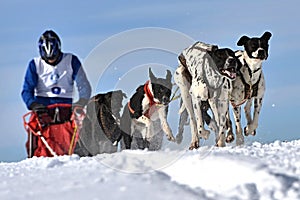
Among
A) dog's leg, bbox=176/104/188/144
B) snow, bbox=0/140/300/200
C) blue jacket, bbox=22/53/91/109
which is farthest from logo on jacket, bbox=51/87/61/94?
snow, bbox=0/140/300/200

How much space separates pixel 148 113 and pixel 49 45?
1691 millimetres

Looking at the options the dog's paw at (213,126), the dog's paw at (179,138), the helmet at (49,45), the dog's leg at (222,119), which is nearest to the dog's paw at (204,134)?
the dog's leg at (222,119)

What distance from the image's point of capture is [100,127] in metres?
9.00

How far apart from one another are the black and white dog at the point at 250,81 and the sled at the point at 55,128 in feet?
6.84

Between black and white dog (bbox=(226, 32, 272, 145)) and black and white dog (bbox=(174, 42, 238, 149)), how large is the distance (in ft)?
1.60

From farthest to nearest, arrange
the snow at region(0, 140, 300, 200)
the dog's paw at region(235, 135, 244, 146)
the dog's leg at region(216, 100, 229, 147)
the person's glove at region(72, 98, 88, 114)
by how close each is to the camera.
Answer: the person's glove at region(72, 98, 88, 114), the dog's paw at region(235, 135, 244, 146), the dog's leg at region(216, 100, 229, 147), the snow at region(0, 140, 300, 200)

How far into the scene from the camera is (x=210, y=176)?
13.9ft

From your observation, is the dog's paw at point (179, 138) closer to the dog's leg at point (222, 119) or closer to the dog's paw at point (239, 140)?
the dog's paw at point (239, 140)

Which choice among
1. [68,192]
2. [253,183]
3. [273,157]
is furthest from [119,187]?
[273,157]

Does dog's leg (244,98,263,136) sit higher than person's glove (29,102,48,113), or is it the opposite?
Result: person's glove (29,102,48,113)

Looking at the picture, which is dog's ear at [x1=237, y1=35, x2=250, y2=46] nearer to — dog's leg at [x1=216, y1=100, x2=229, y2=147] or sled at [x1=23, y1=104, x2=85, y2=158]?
dog's leg at [x1=216, y1=100, x2=229, y2=147]

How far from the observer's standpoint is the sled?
8.70 m

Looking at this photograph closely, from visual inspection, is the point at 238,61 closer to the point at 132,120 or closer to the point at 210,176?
the point at 132,120

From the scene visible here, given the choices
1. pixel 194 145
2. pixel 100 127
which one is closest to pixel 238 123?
pixel 194 145
